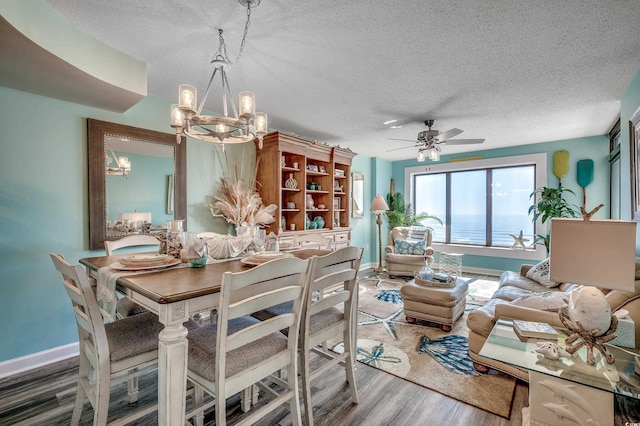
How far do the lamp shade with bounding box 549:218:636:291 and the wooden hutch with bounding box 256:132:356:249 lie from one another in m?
2.98

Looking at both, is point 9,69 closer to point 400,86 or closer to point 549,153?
point 400,86

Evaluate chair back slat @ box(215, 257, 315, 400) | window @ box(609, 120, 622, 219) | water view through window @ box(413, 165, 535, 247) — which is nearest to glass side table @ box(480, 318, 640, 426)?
chair back slat @ box(215, 257, 315, 400)

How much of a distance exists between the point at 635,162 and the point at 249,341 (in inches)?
136

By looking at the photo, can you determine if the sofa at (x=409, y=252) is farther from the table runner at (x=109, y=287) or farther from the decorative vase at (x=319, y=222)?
the table runner at (x=109, y=287)

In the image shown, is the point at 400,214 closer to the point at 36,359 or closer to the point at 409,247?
the point at 409,247

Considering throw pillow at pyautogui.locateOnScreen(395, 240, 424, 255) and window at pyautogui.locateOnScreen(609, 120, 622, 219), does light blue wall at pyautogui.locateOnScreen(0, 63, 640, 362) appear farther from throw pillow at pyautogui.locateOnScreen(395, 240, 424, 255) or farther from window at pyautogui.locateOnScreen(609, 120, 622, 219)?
throw pillow at pyautogui.locateOnScreen(395, 240, 424, 255)

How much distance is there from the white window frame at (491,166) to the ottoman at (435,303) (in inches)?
114

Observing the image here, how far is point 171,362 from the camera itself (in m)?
1.19

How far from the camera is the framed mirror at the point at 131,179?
8.85 ft

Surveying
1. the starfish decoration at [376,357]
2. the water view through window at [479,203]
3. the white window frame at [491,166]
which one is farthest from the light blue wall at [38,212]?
the water view through window at [479,203]

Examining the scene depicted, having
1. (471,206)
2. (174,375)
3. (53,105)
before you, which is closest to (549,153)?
(471,206)

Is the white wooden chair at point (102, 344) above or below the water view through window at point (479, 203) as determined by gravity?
below

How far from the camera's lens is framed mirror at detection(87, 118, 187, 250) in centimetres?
270

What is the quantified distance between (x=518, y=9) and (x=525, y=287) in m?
2.78
